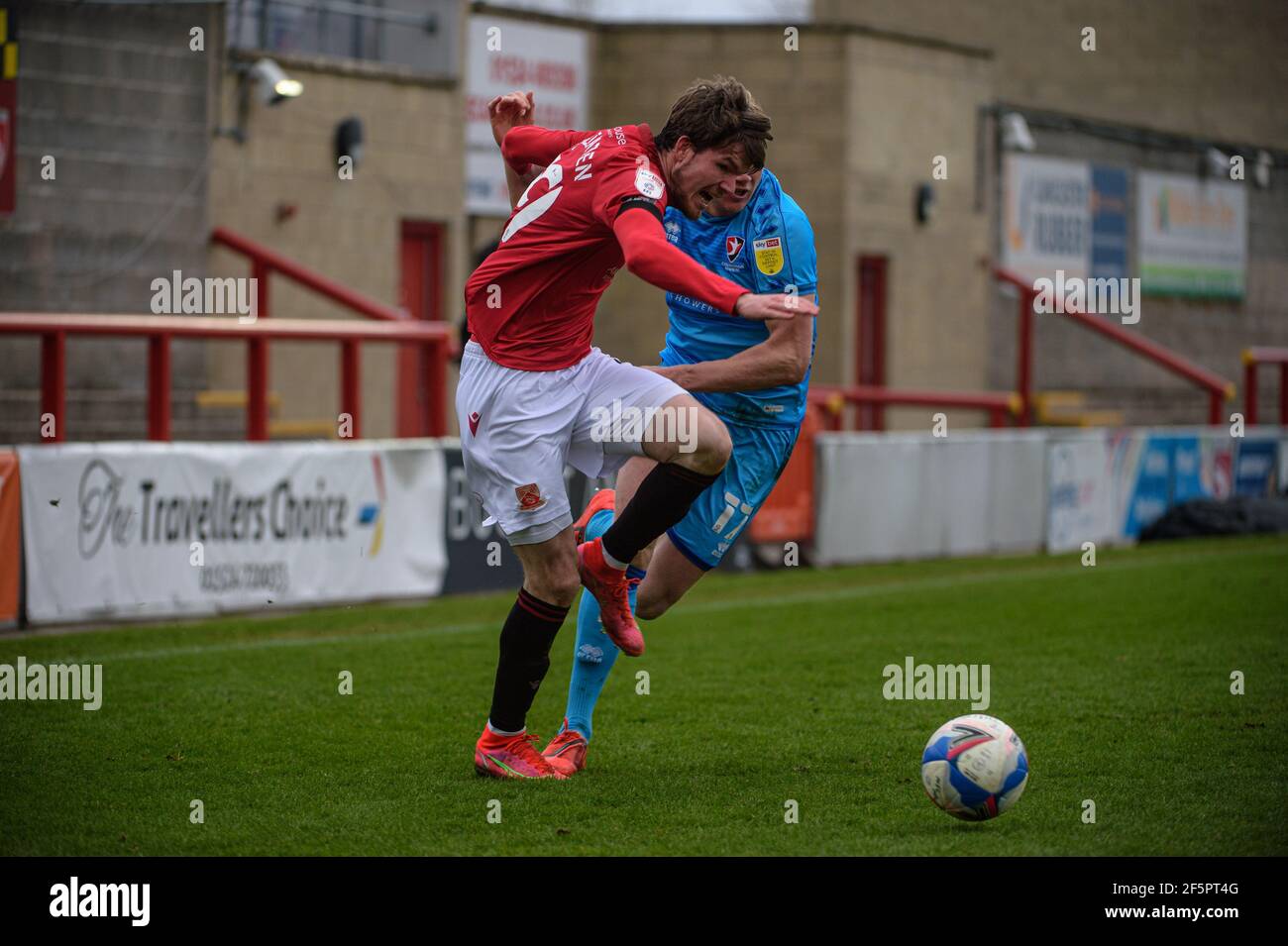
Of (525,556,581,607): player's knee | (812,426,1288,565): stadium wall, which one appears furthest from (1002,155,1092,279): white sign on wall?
(525,556,581,607): player's knee

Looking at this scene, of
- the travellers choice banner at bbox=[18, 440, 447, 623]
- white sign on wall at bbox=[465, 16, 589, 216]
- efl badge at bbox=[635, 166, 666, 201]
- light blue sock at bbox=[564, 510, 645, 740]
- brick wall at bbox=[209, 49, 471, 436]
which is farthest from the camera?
white sign on wall at bbox=[465, 16, 589, 216]

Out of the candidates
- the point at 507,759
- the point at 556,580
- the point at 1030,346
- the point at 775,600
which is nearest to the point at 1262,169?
the point at 1030,346

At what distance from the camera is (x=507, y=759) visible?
19.4 ft

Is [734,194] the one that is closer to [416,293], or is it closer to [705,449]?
[705,449]

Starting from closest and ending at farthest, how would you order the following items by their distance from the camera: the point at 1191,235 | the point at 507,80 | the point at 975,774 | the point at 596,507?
the point at 975,774
the point at 596,507
the point at 507,80
the point at 1191,235

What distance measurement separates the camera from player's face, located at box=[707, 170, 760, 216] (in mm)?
5828

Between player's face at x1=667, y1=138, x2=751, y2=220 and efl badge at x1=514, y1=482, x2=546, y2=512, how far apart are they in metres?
1.09

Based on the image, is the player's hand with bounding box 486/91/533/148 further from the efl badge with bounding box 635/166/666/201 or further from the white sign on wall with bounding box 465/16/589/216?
the white sign on wall with bounding box 465/16/589/216

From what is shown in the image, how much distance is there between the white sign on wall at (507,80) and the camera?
1883 cm

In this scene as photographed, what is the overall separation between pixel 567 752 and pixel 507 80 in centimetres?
1439

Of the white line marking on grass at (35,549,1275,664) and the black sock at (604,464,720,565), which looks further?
the white line marking on grass at (35,549,1275,664)

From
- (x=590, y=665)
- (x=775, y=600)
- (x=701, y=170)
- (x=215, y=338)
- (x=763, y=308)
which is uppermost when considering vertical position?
(x=701, y=170)
